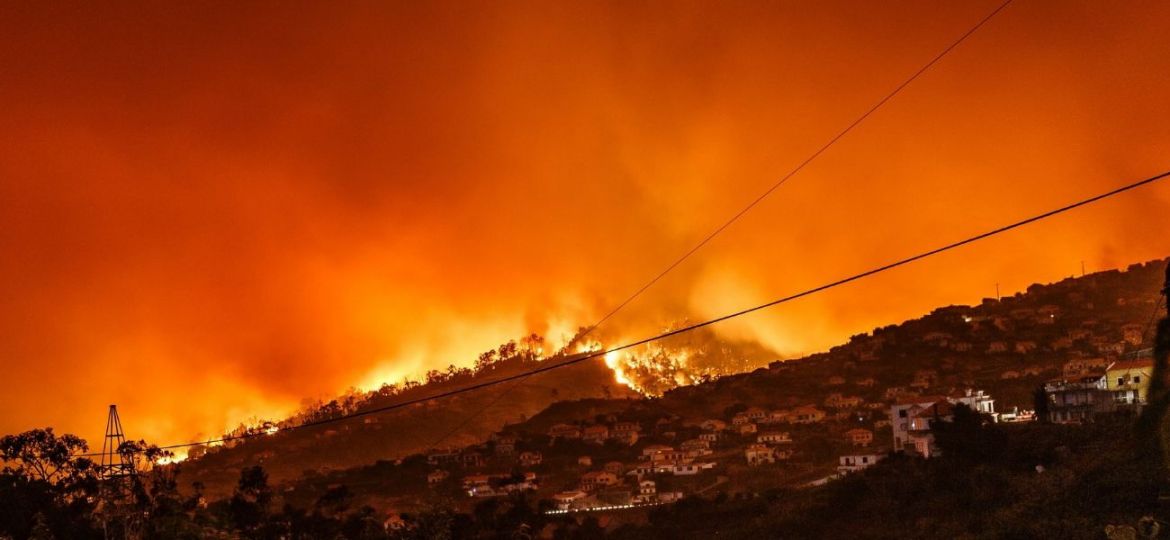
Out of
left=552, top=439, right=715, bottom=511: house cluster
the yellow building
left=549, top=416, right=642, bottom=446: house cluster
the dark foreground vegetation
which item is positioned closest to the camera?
the dark foreground vegetation

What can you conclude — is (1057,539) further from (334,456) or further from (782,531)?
(334,456)

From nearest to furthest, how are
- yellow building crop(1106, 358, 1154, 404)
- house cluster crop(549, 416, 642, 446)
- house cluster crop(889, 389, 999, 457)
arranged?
yellow building crop(1106, 358, 1154, 404) < house cluster crop(889, 389, 999, 457) < house cluster crop(549, 416, 642, 446)

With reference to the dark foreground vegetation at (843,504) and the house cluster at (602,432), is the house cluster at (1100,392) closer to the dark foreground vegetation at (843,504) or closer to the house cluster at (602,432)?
the dark foreground vegetation at (843,504)

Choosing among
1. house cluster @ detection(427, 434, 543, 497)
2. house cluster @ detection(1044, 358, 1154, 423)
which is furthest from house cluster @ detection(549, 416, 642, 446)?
house cluster @ detection(1044, 358, 1154, 423)

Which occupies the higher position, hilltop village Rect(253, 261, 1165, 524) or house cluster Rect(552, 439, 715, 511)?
hilltop village Rect(253, 261, 1165, 524)

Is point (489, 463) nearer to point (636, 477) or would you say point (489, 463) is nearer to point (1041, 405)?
point (636, 477)

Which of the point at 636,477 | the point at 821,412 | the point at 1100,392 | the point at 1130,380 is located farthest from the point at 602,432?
the point at 1130,380

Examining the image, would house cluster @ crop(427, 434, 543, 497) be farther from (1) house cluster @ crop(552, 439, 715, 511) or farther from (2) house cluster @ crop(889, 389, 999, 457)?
(2) house cluster @ crop(889, 389, 999, 457)

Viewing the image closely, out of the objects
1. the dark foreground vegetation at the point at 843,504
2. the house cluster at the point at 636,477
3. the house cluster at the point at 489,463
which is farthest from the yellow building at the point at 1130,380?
the house cluster at the point at 489,463

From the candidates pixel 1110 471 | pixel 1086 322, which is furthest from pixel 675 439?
pixel 1110 471
